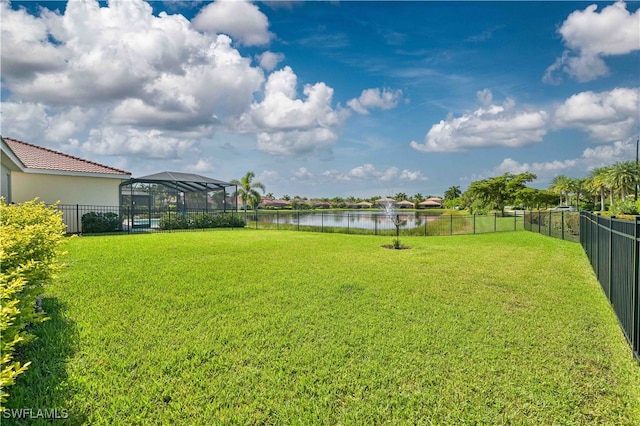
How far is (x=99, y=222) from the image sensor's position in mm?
16500

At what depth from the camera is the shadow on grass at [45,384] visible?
2.63 m

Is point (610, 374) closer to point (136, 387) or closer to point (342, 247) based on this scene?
point (136, 387)

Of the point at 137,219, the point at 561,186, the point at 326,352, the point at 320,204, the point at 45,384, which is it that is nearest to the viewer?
the point at 45,384

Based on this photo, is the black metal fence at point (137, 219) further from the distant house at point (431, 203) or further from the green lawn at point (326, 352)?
the distant house at point (431, 203)

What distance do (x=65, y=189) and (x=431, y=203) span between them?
310 ft

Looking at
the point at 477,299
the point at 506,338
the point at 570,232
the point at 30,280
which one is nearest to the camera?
the point at 30,280

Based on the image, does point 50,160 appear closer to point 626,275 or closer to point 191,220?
point 191,220

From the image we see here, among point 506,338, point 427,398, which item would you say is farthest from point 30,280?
point 506,338

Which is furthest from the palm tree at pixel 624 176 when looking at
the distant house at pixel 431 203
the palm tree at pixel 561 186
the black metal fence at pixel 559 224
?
the distant house at pixel 431 203

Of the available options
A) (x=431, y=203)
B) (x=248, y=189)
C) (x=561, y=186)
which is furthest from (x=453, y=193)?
(x=248, y=189)

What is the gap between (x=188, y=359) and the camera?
3555 mm

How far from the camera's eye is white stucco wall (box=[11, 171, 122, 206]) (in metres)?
→ 15.1

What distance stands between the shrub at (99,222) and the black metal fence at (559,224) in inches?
817

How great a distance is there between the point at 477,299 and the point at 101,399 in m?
5.39
